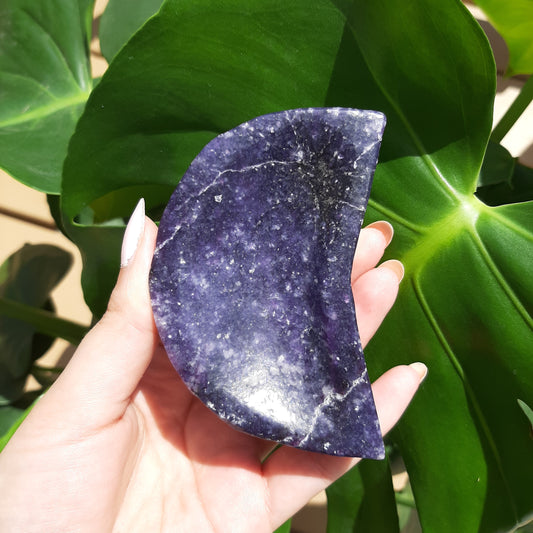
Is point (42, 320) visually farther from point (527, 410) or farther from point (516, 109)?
point (516, 109)

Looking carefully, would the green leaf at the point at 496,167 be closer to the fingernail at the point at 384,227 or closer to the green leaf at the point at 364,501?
the fingernail at the point at 384,227

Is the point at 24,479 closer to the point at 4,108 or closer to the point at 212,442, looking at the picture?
the point at 212,442

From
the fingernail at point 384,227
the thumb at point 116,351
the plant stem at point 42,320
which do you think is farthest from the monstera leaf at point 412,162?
the plant stem at point 42,320

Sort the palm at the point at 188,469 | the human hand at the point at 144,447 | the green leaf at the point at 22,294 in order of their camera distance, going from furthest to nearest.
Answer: the green leaf at the point at 22,294
the palm at the point at 188,469
the human hand at the point at 144,447

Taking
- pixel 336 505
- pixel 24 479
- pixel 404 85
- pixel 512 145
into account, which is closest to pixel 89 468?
pixel 24 479

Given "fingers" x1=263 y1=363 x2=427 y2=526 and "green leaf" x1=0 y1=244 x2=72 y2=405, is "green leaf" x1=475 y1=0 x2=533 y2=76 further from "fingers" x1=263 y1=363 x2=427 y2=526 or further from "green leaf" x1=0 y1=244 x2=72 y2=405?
"green leaf" x1=0 y1=244 x2=72 y2=405

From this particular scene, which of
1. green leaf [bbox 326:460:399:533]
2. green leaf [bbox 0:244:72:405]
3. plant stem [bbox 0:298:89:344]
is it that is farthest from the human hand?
green leaf [bbox 0:244:72:405]

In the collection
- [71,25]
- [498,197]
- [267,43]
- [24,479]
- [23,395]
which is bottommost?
[23,395]
